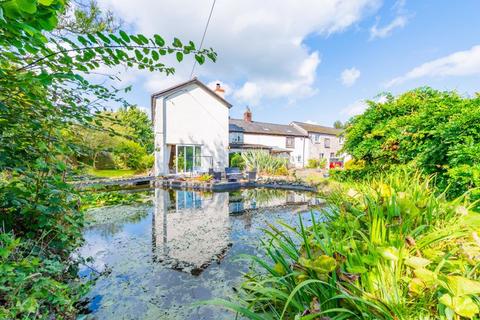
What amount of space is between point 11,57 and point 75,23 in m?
0.89

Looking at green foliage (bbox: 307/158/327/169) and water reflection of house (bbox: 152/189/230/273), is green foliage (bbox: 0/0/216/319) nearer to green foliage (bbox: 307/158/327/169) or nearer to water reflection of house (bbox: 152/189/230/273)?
water reflection of house (bbox: 152/189/230/273)

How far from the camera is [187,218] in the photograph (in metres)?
6.93

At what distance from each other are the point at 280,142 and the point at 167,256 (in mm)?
26380

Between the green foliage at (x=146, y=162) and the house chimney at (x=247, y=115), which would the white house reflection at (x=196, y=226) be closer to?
the green foliage at (x=146, y=162)

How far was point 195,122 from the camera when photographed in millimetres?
18094

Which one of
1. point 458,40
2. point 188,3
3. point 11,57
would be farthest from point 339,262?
point 458,40

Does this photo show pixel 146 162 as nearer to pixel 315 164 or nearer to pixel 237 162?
pixel 237 162

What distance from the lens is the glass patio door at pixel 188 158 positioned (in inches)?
683

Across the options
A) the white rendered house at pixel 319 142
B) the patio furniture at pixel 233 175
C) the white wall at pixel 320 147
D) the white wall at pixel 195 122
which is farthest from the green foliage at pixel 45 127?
the white wall at pixel 320 147

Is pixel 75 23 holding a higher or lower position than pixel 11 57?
higher

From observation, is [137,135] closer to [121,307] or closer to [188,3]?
[121,307]

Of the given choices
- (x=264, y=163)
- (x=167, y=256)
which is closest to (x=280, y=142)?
(x=264, y=163)

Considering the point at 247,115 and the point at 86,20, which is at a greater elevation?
the point at 247,115

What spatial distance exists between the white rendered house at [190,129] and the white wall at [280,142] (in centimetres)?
845
